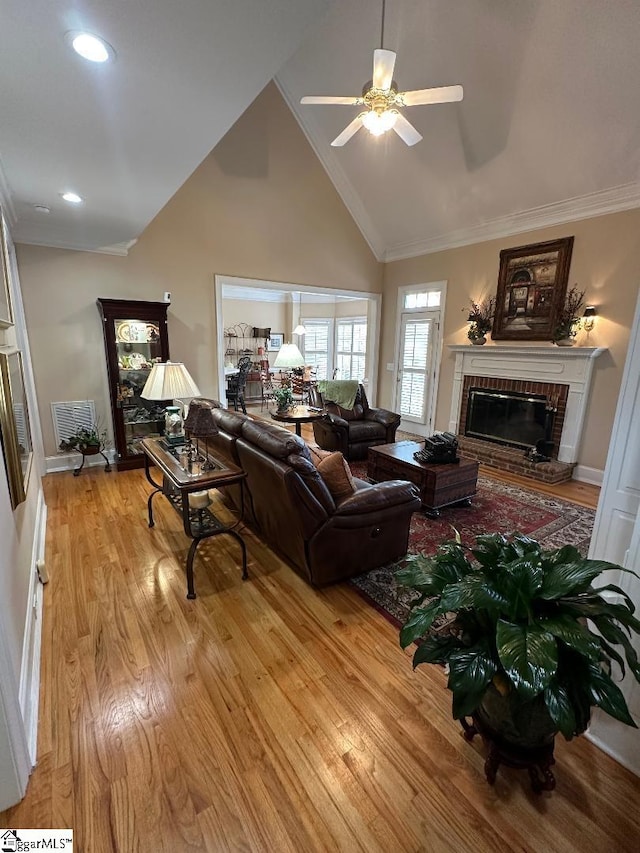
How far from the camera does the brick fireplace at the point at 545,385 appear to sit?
438 cm

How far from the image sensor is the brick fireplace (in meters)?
4.38

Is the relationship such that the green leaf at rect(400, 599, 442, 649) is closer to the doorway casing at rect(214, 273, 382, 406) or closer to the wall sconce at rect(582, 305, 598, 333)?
the wall sconce at rect(582, 305, 598, 333)

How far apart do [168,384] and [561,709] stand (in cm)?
269

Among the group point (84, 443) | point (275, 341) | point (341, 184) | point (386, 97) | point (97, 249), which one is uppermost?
point (341, 184)

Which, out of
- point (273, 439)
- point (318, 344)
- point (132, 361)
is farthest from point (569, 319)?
point (318, 344)

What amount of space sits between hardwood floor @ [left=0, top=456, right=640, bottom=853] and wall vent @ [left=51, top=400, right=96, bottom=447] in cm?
262

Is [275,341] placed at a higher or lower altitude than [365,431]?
higher

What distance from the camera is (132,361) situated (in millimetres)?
4551

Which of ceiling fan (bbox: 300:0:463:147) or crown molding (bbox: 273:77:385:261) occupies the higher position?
crown molding (bbox: 273:77:385:261)

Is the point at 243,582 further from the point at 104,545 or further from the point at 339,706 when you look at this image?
the point at 104,545

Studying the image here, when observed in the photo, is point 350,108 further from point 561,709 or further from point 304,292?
point 561,709

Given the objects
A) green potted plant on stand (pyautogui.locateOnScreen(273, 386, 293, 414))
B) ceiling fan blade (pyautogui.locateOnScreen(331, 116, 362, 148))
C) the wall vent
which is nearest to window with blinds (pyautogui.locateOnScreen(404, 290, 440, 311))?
green potted plant on stand (pyautogui.locateOnScreen(273, 386, 293, 414))

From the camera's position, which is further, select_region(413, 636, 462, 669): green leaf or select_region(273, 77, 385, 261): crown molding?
select_region(273, 77, 385, 261): crown molding

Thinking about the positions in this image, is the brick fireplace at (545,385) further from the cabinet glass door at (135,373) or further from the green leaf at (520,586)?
the cabinet glass door at (135,373)
